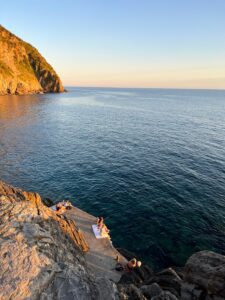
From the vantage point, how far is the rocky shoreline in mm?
10852

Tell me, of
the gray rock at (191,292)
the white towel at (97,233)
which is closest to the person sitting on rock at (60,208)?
the white towel at (97,233)

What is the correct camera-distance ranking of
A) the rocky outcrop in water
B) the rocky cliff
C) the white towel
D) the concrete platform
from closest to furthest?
the rocky cliff < the rocky outcrop in water < the concrete platform < the white towel

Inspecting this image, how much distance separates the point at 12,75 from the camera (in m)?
167

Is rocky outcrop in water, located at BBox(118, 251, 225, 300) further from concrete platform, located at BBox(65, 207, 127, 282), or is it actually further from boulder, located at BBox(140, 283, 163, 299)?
concrete platform, located at BBox(65, 207, 127, 282)

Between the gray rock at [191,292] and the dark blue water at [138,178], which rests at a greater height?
the gray rock at [191,292]

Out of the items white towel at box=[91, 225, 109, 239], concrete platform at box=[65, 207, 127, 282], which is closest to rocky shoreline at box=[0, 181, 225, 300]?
concrete platform at box=[65, 207, 127, 282]

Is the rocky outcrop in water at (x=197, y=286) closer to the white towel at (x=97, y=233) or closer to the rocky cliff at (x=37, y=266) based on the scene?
the rocky cliff at (x=37, y=266)

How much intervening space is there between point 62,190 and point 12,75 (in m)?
162

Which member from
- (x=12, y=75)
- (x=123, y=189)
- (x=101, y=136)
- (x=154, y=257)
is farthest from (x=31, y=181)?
(x=12, y=75)

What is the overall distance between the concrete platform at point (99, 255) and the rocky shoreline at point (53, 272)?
197 inches

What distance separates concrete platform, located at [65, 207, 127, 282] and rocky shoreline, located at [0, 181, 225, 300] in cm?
499

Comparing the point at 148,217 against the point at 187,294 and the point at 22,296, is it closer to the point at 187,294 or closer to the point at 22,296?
the point at 187,294

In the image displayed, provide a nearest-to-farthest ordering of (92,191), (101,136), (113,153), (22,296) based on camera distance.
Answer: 1. (22,296)
2. (92,191)
3. (113,153)
4. (101,136)

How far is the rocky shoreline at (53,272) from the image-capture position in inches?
427
